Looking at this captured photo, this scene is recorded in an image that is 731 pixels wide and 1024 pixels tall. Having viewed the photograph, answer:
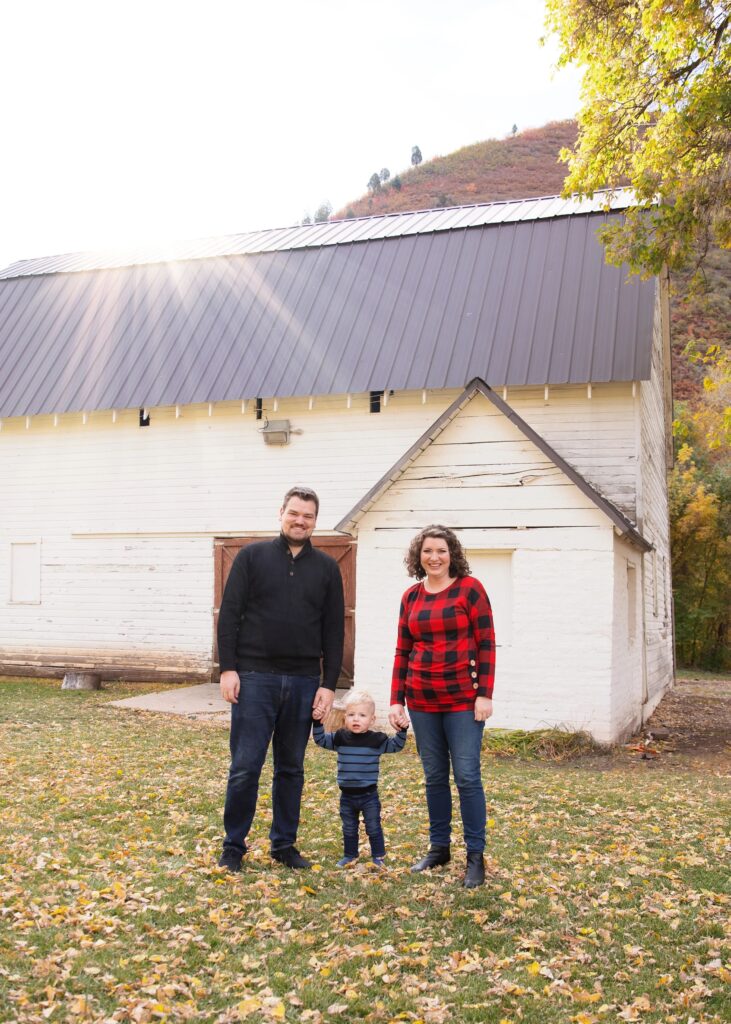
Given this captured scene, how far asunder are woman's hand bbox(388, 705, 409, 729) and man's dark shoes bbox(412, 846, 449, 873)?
33.3 inches

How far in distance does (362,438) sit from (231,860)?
34.1ft

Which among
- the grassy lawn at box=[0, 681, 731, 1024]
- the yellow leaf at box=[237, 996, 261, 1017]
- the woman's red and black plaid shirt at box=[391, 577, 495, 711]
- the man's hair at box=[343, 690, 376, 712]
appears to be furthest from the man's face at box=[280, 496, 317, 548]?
the yellow leaf at box=[237, 996, 261, 1017]

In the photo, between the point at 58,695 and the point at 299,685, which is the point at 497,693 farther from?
the point at 58,695

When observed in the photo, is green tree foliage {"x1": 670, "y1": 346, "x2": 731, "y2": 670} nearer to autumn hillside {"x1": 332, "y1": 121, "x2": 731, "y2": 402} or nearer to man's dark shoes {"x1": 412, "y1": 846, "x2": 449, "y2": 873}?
man's dark shoes {"x1": 412, "y1": 846, "x2": 449, "y2": 873}

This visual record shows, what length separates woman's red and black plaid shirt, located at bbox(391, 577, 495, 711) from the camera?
16.9ft

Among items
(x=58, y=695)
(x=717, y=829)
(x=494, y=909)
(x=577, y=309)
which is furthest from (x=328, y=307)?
(x=494, y=909)

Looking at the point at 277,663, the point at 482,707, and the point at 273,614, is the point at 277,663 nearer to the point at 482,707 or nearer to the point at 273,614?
the point at 273,614

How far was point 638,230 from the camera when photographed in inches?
339

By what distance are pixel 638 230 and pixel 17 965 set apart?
7.74 meters

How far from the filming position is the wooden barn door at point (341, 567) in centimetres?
1482

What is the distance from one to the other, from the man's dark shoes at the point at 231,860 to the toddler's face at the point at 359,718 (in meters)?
0.97

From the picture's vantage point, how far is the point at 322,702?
5.29m

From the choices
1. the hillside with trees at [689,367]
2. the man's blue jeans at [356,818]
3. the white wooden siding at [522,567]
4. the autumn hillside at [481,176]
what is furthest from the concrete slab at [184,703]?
the autumn hillside at [481,176]

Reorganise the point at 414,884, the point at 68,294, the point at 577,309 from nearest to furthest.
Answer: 1. the point at 414,884
2. the point at 577,309
3. the point at 68,294
